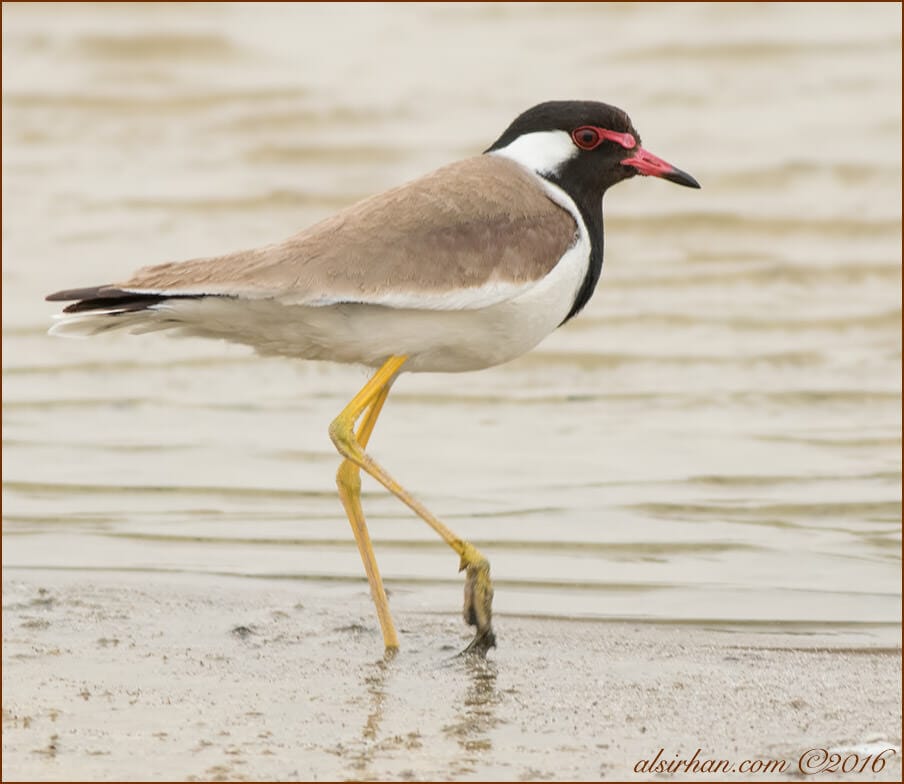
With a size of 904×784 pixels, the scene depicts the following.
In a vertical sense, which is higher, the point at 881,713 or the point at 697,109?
the point at 697,109

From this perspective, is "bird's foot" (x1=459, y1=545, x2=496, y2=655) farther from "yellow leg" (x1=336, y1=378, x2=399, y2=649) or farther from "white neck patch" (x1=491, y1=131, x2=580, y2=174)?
"white neck patch" (x1=491, y1=131, x2=580, y2=174)

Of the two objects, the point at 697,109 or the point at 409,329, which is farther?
the point at 697,109

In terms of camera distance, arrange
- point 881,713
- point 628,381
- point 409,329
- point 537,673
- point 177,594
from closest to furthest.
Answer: point 881,713
point 537,673
point 409,329
point 177,594
point 628,381

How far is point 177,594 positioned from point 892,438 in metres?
4.27

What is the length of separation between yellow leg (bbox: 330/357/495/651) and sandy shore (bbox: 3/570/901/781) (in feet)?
0.37

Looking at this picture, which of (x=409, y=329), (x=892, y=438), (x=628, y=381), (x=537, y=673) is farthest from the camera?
(x=628, y=381)

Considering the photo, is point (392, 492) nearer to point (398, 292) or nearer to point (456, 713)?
point (398, 292)

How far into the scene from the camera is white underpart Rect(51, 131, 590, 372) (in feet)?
20.0

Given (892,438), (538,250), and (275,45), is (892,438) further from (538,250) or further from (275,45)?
(275,45)

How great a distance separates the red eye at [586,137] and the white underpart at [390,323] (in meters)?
0.45

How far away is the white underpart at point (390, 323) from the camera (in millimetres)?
6098

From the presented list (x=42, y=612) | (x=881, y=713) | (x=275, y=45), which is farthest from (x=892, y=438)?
(x=275, y=45)

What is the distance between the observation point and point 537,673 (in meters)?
5.82

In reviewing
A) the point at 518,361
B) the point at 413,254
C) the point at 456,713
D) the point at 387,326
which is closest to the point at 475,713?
the point at 456,713
